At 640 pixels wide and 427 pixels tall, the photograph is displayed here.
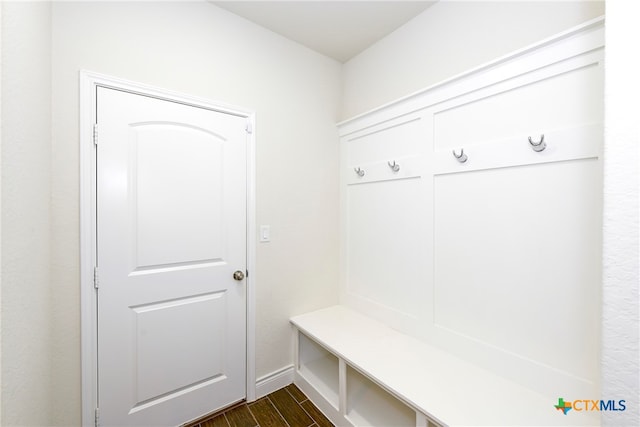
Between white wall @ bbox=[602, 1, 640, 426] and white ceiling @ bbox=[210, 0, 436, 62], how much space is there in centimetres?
124

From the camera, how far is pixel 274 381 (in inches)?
79.3

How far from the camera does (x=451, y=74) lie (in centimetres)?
166

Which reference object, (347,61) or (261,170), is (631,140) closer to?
(261,170)

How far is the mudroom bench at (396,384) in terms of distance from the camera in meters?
1.16

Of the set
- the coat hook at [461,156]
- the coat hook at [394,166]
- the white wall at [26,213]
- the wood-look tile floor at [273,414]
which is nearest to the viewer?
the white wall at [26,213]

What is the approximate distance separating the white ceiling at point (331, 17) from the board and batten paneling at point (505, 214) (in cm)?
60

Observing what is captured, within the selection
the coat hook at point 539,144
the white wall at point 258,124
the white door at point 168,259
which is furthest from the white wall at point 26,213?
the coat hook at point 539,144

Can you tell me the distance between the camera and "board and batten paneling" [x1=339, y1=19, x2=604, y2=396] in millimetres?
1161

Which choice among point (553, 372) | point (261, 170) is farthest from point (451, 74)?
point (553, 372)

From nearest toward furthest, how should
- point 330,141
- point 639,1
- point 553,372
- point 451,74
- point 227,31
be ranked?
1. point 639,1
2. point 553,372
3. point 451,74
4. point 227,31
5. point 330,141

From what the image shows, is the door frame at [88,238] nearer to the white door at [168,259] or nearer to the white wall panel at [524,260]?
the white door at [168,259]

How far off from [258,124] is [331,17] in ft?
2.96

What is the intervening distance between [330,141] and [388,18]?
969 mm

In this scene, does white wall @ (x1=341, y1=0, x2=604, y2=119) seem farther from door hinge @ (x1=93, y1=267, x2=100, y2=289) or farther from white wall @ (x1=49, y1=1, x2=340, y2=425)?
door hinge @ (x1=93, y1=267, x2=100, y2=289)
